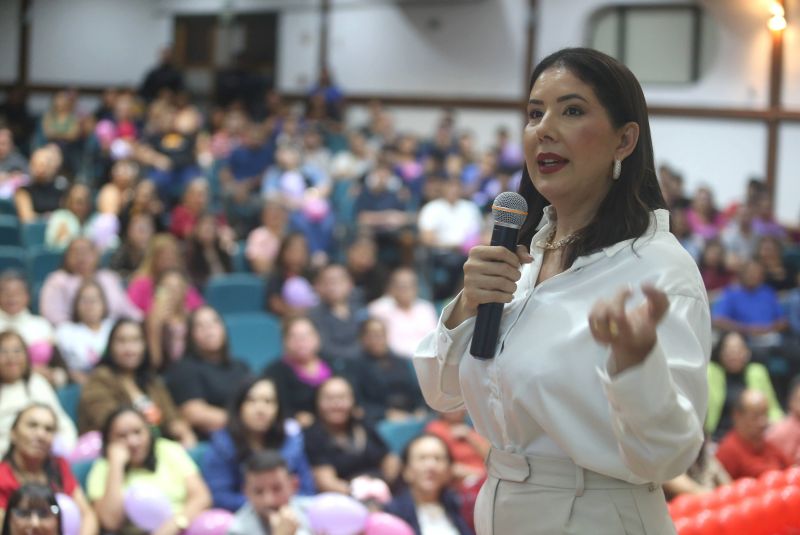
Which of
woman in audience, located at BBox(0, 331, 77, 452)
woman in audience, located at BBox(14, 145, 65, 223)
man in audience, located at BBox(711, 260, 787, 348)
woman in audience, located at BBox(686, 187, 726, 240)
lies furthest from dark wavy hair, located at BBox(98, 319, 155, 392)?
woman in audience, located at BBox(686, 187, 726, 240)

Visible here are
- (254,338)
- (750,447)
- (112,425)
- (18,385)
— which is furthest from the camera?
(254,338)

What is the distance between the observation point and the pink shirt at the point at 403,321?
17.6ft

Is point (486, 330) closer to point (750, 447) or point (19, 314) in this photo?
point (750, 447)

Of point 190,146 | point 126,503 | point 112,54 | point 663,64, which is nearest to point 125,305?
point 126,503

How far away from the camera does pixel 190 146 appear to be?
312 inches

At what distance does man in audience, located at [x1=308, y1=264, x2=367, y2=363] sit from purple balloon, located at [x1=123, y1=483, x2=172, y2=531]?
185 centimetres

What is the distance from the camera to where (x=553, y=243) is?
4.72 feet

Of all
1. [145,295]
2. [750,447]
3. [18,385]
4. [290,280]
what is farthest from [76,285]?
[750,447]

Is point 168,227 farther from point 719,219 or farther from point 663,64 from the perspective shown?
point 663,64

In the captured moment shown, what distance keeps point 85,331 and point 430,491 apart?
1.81 m

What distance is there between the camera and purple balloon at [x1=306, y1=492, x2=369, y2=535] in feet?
10.1

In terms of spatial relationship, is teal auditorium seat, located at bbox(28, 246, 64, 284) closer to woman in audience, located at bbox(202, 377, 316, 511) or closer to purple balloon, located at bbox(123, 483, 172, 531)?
woman in audience, located at bbox(202, 377, 316, 511)

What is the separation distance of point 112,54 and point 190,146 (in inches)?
189

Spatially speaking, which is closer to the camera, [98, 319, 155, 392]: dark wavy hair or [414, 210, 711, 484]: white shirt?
[414, 210, 711, 484]: white shirt
